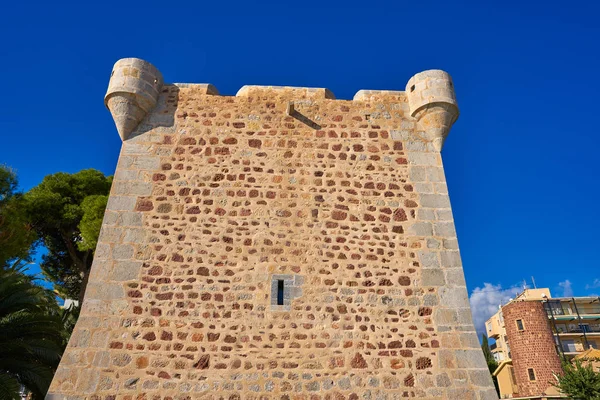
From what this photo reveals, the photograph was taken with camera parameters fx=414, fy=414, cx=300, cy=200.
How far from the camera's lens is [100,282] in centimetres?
490

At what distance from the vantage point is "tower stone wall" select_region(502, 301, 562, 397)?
78.9ft

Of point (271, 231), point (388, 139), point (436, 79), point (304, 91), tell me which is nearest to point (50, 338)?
point (271, 231)

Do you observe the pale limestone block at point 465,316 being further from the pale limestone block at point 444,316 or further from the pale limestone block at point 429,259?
the pale limestone block at point 429,259

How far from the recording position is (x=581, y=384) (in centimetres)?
1653

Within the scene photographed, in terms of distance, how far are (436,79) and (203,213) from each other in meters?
3.97

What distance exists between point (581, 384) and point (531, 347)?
887 centimetres

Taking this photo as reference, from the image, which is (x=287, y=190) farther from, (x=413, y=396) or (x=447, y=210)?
(x=413, y=396)

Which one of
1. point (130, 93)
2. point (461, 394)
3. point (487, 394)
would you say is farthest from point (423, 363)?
point (130, 93)

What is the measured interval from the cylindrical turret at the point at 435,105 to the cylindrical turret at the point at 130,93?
389 centimetres

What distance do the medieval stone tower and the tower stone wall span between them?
2383 cm

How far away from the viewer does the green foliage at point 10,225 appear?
9.88 meters

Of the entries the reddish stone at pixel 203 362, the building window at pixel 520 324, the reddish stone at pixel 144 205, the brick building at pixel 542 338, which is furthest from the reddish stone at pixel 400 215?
the building window at pixel 520 324

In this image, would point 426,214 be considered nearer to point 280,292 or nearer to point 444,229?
point 444,229

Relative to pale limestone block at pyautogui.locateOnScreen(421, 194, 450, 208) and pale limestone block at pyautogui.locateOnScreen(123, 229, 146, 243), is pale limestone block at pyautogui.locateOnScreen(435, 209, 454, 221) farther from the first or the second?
pale limestone block at pyautogui.locateOnScreen(123, 229, 146, 243)
